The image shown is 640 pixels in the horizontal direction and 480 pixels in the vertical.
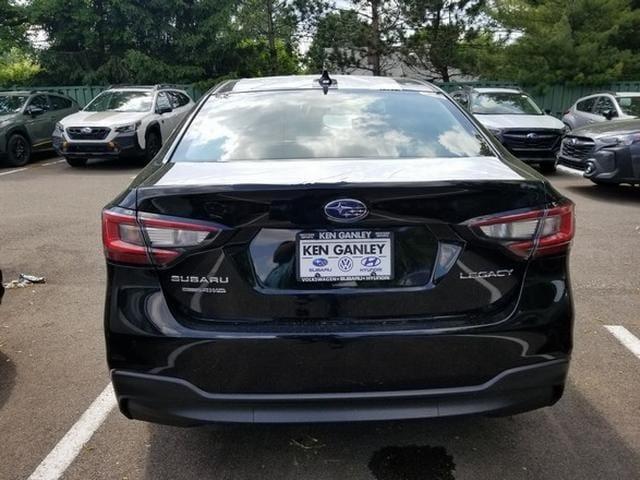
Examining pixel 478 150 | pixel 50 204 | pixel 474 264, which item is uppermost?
pixel 478 150

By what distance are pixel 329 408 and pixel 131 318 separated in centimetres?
82

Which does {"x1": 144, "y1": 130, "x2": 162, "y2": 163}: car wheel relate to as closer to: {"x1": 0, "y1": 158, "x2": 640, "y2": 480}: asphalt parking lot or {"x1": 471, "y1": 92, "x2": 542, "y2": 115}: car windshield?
{"x1": 471, "y1": 92, "x2": 542, "y2": 115}: car windshield

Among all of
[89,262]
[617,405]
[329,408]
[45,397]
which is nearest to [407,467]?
[329,408]

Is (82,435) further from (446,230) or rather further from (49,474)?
(446,230)

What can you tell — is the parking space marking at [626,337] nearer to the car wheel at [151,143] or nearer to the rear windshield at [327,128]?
the rear windshield at [327,128]

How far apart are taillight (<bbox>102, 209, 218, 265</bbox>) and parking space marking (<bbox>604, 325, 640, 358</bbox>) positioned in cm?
305

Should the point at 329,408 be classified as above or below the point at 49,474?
above

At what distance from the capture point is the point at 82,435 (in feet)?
9.64

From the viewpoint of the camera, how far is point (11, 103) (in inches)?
533

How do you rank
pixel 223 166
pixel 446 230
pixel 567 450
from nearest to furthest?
1. pixel 446 230
2. pixel 223 166
3. pixel 567 450

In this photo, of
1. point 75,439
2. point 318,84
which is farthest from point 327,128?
point 75,439

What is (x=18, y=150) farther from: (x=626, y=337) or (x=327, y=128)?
(x=626, y=337)

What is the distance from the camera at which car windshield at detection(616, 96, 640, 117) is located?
39.7 feet

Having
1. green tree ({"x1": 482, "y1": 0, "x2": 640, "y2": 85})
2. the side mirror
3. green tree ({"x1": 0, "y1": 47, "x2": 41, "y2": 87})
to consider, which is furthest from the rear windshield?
green tree ({"x1": 0, "y1": 47, "x2": 41, "y2": 87})
